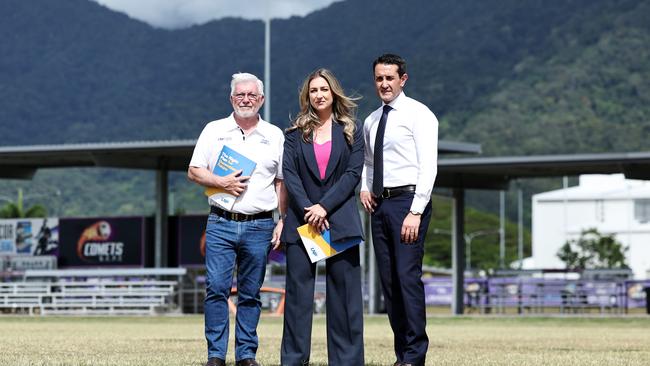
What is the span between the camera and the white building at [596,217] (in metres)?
104

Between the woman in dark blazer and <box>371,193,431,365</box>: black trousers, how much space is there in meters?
0.29

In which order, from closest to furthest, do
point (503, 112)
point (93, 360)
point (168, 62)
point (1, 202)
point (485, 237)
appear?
point (93, 360), point (485, 237), point (1, 202), point (503, 112), point (168, 62)

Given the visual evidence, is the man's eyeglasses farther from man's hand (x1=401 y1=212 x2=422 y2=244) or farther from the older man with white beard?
man's hand (x1=401 y1=212 x2=422 y2=244)

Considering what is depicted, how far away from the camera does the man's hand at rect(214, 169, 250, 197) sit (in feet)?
28.9

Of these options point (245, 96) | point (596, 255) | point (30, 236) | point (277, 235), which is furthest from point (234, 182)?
point (596, 255)

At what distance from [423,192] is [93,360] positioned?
3039 mm

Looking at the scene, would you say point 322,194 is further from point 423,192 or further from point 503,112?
point 503,112

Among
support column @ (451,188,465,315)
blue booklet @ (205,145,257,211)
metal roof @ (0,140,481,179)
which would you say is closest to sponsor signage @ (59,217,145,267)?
metal roof @ (0,140,481,179)

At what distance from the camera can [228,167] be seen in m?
8.89

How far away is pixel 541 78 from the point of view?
16575 centimetres

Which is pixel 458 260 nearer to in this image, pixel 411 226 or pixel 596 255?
pixel 411 226

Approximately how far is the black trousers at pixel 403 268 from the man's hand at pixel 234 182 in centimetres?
88

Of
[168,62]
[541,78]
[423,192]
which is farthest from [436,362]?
[168,62]

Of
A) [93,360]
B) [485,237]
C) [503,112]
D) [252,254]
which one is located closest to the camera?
[252,254]
